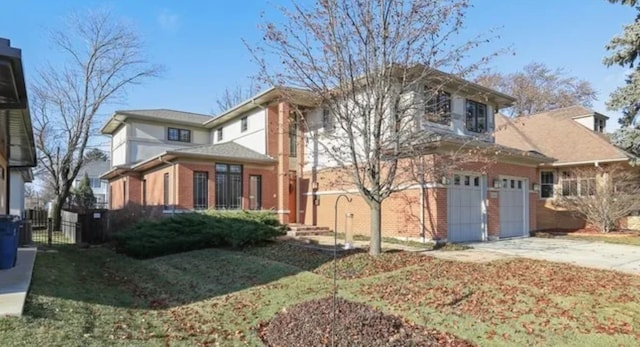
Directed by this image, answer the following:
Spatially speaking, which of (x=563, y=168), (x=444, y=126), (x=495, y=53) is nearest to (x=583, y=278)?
(x=495, y=53)

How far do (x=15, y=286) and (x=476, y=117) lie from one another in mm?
16887

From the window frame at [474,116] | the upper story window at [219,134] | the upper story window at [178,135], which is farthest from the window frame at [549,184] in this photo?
the upper story window at [178,135]

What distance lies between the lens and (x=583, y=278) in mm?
8938

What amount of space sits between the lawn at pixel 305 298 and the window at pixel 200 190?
691cm

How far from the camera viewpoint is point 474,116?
1833cm

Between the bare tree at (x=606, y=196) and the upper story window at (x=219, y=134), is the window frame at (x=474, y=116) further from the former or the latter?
the upper story window at (x=219, y=134)

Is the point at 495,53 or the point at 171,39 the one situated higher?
the point at 171,39

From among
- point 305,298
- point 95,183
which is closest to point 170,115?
point 305,298

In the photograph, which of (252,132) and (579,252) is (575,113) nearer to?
(579,252)

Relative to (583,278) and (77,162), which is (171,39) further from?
(583,278)

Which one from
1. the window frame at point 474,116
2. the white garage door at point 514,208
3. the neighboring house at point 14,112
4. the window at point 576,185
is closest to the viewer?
the neighboring house at point 14,112

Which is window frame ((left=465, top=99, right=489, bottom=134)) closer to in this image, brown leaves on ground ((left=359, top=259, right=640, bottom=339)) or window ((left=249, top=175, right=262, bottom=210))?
brown leaves on ground ((left=359, top=259, right=640, bottom=339))

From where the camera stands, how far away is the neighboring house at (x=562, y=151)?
22188 millimetres

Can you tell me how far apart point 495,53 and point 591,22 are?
17.0 ft
